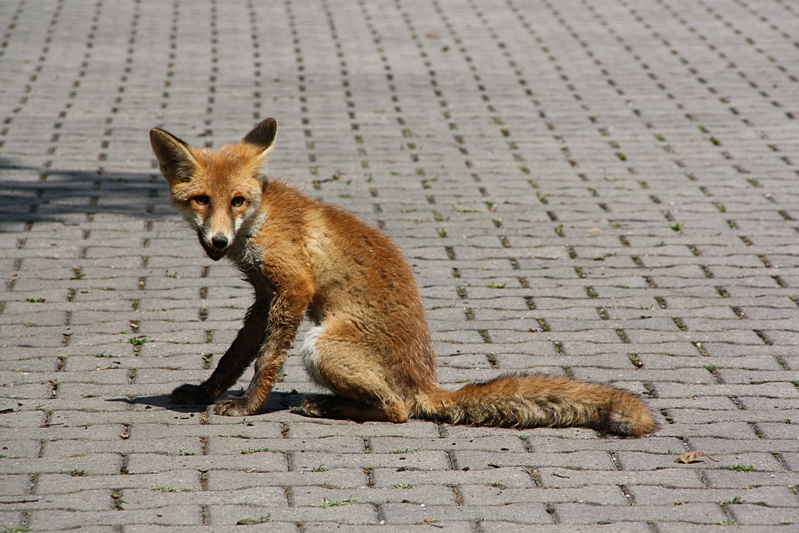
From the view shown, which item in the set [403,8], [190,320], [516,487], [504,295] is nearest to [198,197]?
[190,320]

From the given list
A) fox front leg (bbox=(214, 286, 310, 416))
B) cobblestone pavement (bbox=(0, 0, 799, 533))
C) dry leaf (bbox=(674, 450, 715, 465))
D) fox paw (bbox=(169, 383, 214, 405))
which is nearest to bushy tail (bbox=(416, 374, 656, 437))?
cobblestone pavement (bbox=(0, 0, 799, 533))

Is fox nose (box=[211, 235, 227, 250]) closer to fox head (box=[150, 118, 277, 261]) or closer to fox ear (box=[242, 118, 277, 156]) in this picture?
fox head (box=[150, 118, 277, 261])

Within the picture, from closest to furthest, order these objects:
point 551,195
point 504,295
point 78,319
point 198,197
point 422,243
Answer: point 198,197 < point 78,319 < point 504,295 < point 422,243 < point 551,195

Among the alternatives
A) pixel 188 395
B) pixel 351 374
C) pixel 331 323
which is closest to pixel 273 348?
pixel 331 323

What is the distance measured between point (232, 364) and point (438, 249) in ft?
9.25

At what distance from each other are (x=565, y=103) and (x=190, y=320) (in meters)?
6.49

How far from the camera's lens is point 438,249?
7.53 metres

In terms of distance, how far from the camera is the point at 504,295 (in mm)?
6703

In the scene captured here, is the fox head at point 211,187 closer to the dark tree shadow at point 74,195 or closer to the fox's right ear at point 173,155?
the fox's right ear at point 173,155

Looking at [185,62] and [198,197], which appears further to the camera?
[185,62]

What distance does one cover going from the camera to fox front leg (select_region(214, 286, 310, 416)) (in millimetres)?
4855

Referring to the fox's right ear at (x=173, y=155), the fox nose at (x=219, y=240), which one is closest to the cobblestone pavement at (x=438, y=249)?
the fox nose at (x=219, y=240)

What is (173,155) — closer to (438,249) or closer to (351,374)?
(351,374)

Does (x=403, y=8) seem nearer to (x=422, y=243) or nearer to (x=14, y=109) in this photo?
(x=14, y=109)
